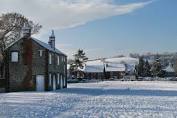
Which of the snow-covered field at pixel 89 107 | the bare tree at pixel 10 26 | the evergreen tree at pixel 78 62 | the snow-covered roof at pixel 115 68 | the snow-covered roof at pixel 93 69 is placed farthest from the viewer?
the snow-covered roof at pixel 115 68

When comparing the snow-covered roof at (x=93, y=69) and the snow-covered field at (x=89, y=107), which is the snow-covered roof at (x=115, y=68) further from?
the snow-covered field at (x=89, y=107)

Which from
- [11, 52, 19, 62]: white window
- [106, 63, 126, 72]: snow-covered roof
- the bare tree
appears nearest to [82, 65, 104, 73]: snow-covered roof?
[106, 63, 126, 72]: snow-covered roof

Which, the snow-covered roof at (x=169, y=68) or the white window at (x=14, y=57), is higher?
the snow-covered roof at (x=169, y=68)

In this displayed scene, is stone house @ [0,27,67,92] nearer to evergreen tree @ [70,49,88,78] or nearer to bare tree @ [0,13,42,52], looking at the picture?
bare tree @ [0,13,42,52]

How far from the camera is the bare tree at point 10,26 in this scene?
71.2 metres

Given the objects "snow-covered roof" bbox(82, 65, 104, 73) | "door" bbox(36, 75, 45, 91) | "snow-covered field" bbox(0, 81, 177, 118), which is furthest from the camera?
"snow-covered roof" bbox(82, 65, 104, 73)

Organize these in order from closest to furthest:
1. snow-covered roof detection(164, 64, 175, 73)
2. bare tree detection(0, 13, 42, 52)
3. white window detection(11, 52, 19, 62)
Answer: white window detection(11, 52, 19, 62) → bare tree detection(0, 13, 42, 52) → snow-covered roof detection(164, 64, 175, 73)

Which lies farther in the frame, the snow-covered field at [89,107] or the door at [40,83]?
the door at [40,83]

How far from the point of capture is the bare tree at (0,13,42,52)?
71.2m

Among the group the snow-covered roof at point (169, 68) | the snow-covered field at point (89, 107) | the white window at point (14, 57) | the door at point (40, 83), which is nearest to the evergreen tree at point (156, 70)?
the snow-covered roof at point (169, 68)

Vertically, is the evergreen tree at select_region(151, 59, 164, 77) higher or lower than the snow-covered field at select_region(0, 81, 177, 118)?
higher

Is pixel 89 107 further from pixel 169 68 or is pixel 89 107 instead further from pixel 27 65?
pixel 169 68

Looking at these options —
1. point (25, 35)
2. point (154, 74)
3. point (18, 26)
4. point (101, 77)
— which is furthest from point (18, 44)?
point (101, 77)

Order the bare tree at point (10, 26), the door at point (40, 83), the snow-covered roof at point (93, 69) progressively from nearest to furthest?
the door at point (40, 83) < the bare tree at point (10, 26) < the snow-covered roof at point (93, 69)
